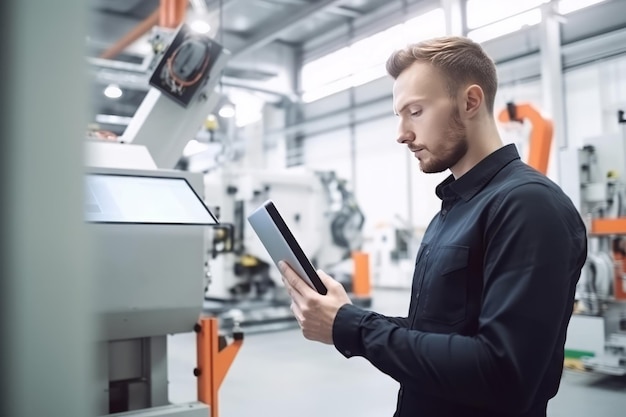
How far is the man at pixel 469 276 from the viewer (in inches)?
40.8

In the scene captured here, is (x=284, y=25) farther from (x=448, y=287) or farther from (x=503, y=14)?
(x=448, y=287)

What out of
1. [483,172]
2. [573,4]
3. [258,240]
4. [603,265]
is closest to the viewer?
[483,172]

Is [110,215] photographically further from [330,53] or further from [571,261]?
[330,53]

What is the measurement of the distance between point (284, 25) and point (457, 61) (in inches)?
351

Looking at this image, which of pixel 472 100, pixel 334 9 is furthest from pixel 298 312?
pixel 334 9

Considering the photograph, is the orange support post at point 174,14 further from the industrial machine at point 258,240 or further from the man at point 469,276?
the industrial machine at point 258,240

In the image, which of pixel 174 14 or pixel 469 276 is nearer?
pixel 469 276

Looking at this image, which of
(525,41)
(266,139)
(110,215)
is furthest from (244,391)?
(266,139)

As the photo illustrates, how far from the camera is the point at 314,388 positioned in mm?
4578

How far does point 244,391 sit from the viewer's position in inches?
178

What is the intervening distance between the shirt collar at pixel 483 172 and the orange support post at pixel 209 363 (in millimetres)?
1470

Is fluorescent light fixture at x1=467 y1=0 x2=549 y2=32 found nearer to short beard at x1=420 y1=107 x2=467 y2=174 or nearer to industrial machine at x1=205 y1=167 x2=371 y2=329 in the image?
industrial machine at x1=205 y1=167 x2=371 y2=329

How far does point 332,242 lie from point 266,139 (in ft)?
19.3

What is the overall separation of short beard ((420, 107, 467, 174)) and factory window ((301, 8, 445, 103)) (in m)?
6.64
